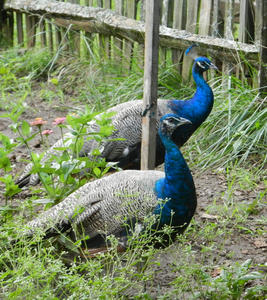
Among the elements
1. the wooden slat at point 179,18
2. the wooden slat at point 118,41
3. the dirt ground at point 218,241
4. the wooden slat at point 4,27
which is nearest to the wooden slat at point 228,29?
the wooden slat at point 179,18

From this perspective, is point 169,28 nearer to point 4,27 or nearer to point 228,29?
point 228,29

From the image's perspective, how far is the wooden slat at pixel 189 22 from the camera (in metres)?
5.53

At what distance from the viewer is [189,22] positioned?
5.60 metres

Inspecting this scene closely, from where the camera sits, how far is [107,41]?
21.0 ft

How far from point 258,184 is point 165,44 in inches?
81.4

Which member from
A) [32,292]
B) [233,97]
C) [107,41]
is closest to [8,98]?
[107,41]

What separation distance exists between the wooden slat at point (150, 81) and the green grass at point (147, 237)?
593 millimetres

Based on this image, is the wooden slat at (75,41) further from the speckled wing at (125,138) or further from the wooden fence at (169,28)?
the speckled wing at (125,138)

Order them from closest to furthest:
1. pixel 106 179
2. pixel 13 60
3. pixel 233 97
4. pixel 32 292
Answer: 1. pixel 32 292
2. pixel 106 179
3. pixel 233 97
4. pixel 13 60

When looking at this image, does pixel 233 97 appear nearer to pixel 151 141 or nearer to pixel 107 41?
pixel 151 141

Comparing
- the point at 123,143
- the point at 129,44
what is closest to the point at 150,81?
the point at 123,143

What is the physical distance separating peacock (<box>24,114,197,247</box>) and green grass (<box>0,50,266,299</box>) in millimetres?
119

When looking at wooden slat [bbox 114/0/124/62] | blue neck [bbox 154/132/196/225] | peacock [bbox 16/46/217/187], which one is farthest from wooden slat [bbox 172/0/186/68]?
blue neck [bbox 154/132/196/225]

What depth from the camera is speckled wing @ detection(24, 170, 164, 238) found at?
122 inches
